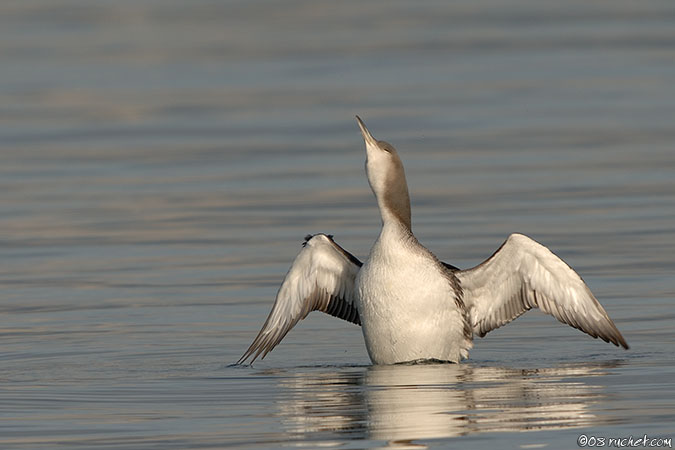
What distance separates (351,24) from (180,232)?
22887 millimetres

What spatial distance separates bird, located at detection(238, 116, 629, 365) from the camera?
1082cm

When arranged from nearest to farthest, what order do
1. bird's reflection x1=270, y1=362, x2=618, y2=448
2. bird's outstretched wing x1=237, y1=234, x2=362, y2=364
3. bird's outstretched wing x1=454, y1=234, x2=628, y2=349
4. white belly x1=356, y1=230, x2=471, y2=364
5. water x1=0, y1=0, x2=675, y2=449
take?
1. bird's reflection x1=270, y1=362, x2=618, y2=448
2. water x1=0, y1=0, x2=675, y2=449
3. white belly x1=356, y1=230, x2=471, y2=364
4. bird's outstretched wing x1=454, y1=234, x2=628, y2=349
5. bird's outstretched wing x1=237, y1=234, x2=362, y2=364

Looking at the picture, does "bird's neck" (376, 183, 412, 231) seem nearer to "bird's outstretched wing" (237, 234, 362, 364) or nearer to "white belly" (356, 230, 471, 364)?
"white belly" (356, 230, 471, 364)

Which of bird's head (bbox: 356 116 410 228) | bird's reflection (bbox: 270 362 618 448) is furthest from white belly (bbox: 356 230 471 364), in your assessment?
bird's head (bbox: 356 116 410 228)

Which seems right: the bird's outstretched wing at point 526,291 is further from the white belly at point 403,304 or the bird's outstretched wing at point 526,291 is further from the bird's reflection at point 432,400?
the bird's reflection at point 432,400

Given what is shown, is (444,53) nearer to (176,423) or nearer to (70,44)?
(70,44)

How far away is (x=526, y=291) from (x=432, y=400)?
7.95ft

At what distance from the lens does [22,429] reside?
28.0 ft

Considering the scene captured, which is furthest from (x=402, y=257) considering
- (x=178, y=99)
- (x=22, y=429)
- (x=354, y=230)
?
(x=178, y=99)

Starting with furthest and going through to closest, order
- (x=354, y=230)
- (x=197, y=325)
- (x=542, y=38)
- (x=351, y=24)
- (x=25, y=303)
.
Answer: (x=351, y=24) → (x=542, y=38) → (x=354, y=230) → (x=25, y=303) → (x=197, y=325)

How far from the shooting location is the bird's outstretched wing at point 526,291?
1106cm

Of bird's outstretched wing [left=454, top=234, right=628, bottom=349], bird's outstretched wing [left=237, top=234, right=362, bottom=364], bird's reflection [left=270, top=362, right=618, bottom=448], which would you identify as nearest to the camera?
bird's reflection [left=270, top=362, right=618, bottom=448]

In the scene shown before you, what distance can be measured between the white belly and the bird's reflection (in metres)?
0.17

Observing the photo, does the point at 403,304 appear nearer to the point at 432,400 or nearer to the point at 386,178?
the point at 386,178
